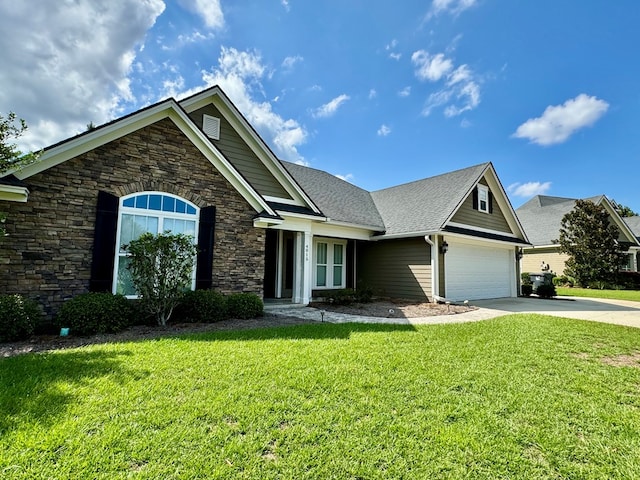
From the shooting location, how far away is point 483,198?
52.2 feet

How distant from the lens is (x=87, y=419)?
3.00m

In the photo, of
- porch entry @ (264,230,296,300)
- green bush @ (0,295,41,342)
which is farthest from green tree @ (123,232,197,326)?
porch entry @ (264,230,296,300)

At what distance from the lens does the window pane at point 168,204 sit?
8.20m

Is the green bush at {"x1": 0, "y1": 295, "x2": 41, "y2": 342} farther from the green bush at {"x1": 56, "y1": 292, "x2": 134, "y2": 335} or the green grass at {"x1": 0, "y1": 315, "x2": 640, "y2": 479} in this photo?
the green grass at {"x1": 0, "y1": 315, "x2": 640, "y2": 479}

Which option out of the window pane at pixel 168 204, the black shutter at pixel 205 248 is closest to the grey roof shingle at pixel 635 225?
the black shutter at pixel 205 248

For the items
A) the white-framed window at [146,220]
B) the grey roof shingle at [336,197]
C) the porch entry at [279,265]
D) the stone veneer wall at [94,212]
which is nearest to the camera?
the stone veneer wall at [94,212]

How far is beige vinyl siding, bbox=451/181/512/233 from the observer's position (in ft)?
47.6

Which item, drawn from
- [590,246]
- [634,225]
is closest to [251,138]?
[590,246]

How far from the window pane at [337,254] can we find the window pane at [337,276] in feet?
0.76

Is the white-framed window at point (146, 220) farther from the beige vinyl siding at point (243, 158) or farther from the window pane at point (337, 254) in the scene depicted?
the window pane at point (337, 254)

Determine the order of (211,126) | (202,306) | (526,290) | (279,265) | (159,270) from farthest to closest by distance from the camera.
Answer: (526,290), (279,265), (211,126), (202,306), (159,270)

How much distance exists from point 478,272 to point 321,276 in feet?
25.1

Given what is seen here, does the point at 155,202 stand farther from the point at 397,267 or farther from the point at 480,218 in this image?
the point at 480,218

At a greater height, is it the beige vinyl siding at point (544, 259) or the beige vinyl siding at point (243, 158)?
the beige vinyl siding at point (243, 158)
